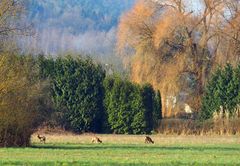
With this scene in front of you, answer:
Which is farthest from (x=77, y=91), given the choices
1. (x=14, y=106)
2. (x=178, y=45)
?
(x=14, y=106)

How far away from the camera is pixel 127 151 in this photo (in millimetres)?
30266

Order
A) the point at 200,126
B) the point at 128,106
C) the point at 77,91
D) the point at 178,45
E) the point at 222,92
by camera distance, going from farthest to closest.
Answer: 1. the point at 178,45
2. the point at 222,92
3. the point at 77,91
4. the point at 128,106
5. the point at 200,126

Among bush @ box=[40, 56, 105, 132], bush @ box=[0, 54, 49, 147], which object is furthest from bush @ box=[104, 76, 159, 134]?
bush @ box=[0, 54, 49, 147]

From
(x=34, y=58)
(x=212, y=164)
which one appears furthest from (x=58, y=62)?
(x=212, y=164)

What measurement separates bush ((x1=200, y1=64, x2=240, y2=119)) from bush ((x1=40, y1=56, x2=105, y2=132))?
810cm

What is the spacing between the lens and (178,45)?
6141 cm

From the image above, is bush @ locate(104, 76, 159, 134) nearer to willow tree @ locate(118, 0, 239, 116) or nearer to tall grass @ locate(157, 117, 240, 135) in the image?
tall grass @ locate(157, 117, 240, 135)

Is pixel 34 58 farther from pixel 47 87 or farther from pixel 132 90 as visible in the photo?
pixel 132 90

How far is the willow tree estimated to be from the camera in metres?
60.5

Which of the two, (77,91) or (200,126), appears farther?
(77,91)

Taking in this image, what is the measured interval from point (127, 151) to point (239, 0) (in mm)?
34125

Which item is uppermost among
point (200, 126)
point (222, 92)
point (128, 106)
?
point (222, 92)

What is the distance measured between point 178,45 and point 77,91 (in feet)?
35.6

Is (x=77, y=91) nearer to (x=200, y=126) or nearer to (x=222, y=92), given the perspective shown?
(x=200, y=126)
